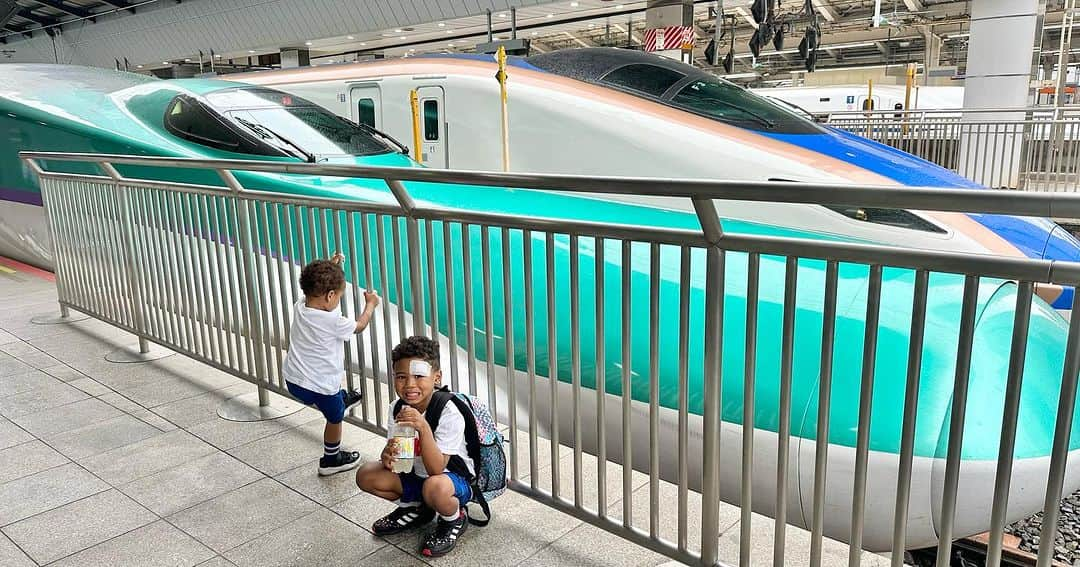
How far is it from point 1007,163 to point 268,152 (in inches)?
388

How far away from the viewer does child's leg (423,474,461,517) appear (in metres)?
2.46

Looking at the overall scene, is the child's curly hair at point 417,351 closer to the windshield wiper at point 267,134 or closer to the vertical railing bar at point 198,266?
the vertical railing bar at point 198,266

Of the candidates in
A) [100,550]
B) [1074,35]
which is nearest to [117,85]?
[100,550]

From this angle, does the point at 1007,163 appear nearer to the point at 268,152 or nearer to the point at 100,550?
the point at 268,152

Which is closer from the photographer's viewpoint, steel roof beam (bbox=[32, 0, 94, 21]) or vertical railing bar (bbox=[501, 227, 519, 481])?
vertical railing bar (bbox=[501, 227, 519, 481])

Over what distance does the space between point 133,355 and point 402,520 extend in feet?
9.86

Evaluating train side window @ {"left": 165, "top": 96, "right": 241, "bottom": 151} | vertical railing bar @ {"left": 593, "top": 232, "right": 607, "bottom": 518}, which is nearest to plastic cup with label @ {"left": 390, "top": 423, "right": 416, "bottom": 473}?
vertical railing bar @ {"left": 593, "top": 232, "right": 607, "bottom": 518}

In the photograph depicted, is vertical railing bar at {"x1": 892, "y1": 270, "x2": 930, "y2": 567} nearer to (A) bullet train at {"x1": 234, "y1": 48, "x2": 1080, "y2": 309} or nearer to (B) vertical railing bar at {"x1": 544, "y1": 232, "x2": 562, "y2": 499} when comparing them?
(B) vertical railing bar at {"x1": 544, "y1": 232, "x2": 562, "y2": 499}

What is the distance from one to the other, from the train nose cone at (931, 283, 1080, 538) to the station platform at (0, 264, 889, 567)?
47 centimetres

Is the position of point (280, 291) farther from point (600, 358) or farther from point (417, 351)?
point (600, 358)

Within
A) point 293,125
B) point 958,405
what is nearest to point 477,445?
point 958,405

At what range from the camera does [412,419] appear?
2.38 m

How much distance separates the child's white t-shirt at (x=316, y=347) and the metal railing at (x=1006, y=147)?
380 inches

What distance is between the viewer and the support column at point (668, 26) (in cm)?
1565
